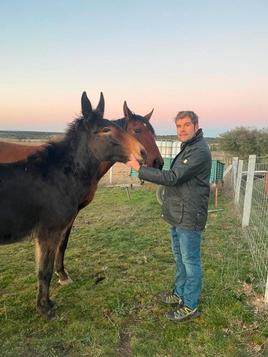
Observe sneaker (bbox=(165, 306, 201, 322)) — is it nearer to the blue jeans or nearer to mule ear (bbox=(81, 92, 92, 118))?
the blue jeans

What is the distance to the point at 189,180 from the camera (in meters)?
3.96

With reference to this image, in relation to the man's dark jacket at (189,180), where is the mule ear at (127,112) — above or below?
above

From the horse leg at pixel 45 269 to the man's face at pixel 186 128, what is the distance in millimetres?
1955

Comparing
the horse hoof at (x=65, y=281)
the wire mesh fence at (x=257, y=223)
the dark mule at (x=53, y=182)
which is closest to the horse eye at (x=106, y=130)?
the dark mule at (x=53, y=182)

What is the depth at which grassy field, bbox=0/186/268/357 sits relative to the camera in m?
3.68

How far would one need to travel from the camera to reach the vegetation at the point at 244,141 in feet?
121

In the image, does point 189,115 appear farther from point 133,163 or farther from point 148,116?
point 148,116

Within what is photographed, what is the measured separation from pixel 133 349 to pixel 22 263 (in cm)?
338

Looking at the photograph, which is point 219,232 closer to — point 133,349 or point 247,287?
point 247,287

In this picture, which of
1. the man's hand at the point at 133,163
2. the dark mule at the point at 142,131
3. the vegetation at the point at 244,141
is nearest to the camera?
the man's hand at the point at 133,163

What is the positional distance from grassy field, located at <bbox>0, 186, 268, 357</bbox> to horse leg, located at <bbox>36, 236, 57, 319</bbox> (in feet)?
0.44

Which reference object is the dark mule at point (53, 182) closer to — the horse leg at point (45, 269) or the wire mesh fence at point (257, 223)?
the horse leg at point (45, 269)

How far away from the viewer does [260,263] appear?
5.98 meters

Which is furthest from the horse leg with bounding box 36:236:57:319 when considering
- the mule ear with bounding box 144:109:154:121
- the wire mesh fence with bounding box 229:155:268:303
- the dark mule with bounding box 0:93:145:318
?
the mule ear with bounding box 144:109:154:121
